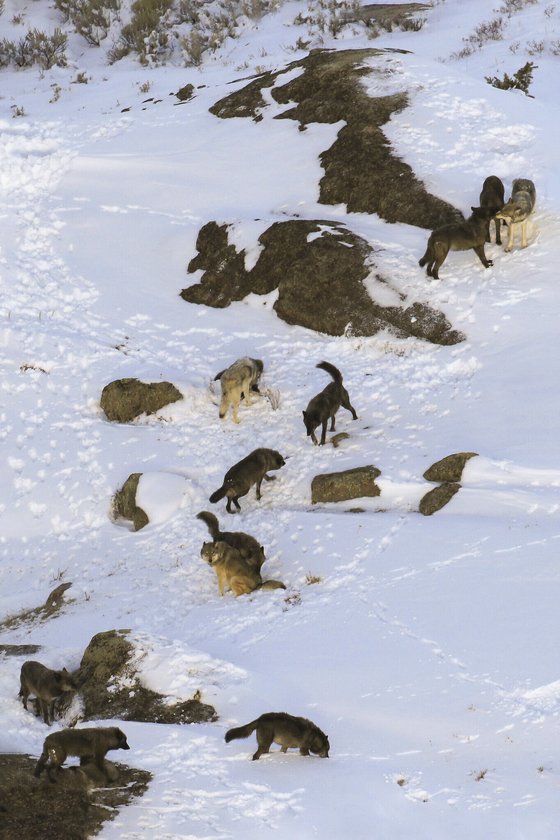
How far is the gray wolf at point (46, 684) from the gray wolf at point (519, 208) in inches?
425

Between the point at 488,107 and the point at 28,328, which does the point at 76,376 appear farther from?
the point at 488,107

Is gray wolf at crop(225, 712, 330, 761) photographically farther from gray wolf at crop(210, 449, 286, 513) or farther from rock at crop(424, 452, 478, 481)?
gray wolf at crop(210, 449, 286, 513)

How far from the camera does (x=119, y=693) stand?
923cm

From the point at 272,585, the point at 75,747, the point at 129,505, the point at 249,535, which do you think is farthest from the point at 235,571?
the point at 75,747

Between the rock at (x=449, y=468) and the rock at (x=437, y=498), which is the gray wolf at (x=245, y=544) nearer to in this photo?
the rock at (x=437, y=498)

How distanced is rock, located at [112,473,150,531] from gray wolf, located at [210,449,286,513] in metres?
1.38

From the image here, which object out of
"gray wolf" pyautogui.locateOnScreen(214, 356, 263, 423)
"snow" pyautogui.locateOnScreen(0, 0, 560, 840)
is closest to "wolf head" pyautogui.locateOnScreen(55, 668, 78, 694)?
"snow" pyautogui.locateOnScreen(0, 0, 560, 840)

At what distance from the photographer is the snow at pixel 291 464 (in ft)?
24.8

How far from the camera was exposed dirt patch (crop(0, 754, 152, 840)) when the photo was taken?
Result: 22.2ft

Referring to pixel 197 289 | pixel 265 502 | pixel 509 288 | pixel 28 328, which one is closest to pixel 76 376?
pixel 28 328

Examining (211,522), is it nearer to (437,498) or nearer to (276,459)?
(276,459)

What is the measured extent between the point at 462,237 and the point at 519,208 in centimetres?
106

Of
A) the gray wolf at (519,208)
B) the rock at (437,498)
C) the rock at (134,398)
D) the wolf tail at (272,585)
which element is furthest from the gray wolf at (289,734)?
the gray wolf at (519,208)

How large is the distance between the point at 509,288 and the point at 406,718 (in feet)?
31.6
